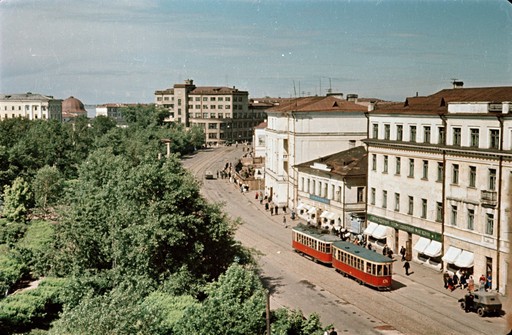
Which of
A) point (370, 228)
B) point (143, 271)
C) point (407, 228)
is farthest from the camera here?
point (370, 228)

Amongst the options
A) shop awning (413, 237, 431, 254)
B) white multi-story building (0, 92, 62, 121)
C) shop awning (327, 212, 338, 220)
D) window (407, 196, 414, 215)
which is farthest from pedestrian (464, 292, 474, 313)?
white multi-story building (0, 92, 62, 121)

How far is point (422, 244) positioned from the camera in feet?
126

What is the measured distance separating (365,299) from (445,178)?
9.47m

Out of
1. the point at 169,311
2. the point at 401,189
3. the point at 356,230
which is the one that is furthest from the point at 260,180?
the point at 169,311

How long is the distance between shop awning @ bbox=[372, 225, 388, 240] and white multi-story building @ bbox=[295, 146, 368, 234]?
307 centimetres

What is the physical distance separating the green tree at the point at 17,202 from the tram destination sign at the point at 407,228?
3040 centimetres

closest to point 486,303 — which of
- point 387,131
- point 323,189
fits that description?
point 387,131

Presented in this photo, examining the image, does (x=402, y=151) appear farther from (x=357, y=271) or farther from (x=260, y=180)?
(x=260, y=180)

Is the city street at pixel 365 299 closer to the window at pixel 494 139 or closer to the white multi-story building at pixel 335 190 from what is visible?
the white multi-story building at pixel 335 190

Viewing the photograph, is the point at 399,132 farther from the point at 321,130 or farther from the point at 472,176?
the point at 321,130

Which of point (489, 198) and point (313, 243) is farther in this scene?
point (313, 243)

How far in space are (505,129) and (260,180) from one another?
49.4m

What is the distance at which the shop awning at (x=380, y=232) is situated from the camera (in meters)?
42.7

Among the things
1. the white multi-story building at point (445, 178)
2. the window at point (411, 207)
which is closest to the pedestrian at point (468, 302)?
the white multi-story building at point (445, 178)
